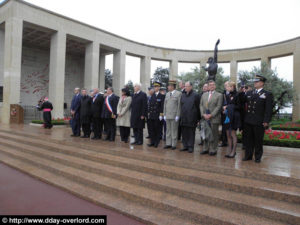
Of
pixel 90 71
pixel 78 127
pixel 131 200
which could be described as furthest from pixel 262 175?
pixel 90 71

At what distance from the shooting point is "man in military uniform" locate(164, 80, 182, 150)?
648cm

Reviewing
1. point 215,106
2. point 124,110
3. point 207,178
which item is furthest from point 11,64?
point 207,178

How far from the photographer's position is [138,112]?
7.36 meters

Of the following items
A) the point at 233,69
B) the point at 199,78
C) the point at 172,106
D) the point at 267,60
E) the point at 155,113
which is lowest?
the point at 155,113

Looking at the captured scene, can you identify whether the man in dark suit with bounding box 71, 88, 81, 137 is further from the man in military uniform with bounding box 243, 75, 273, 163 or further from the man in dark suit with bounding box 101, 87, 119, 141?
the man in military uniform with bounding box 243, 75, 273, 163

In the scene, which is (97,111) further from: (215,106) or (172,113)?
(215,106)

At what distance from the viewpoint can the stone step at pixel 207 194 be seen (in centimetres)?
326

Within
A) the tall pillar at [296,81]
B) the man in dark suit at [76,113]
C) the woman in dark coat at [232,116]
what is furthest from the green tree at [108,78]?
the woman in dark coat at [232,116]

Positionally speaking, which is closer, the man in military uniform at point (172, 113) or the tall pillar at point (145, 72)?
the man in military uniform at point (172, 113)

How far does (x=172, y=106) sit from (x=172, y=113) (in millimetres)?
208

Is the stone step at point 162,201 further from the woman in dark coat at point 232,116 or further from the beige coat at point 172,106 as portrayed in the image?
the beige coat at point 172,106

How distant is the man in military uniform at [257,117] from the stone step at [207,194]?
174cm

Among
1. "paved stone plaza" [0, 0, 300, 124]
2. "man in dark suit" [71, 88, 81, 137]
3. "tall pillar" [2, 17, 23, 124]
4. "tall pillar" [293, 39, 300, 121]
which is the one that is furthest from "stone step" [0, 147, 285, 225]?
"tall pillar" [293, 39, 300, 121]

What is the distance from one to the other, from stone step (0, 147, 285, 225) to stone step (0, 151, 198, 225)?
78 mm
